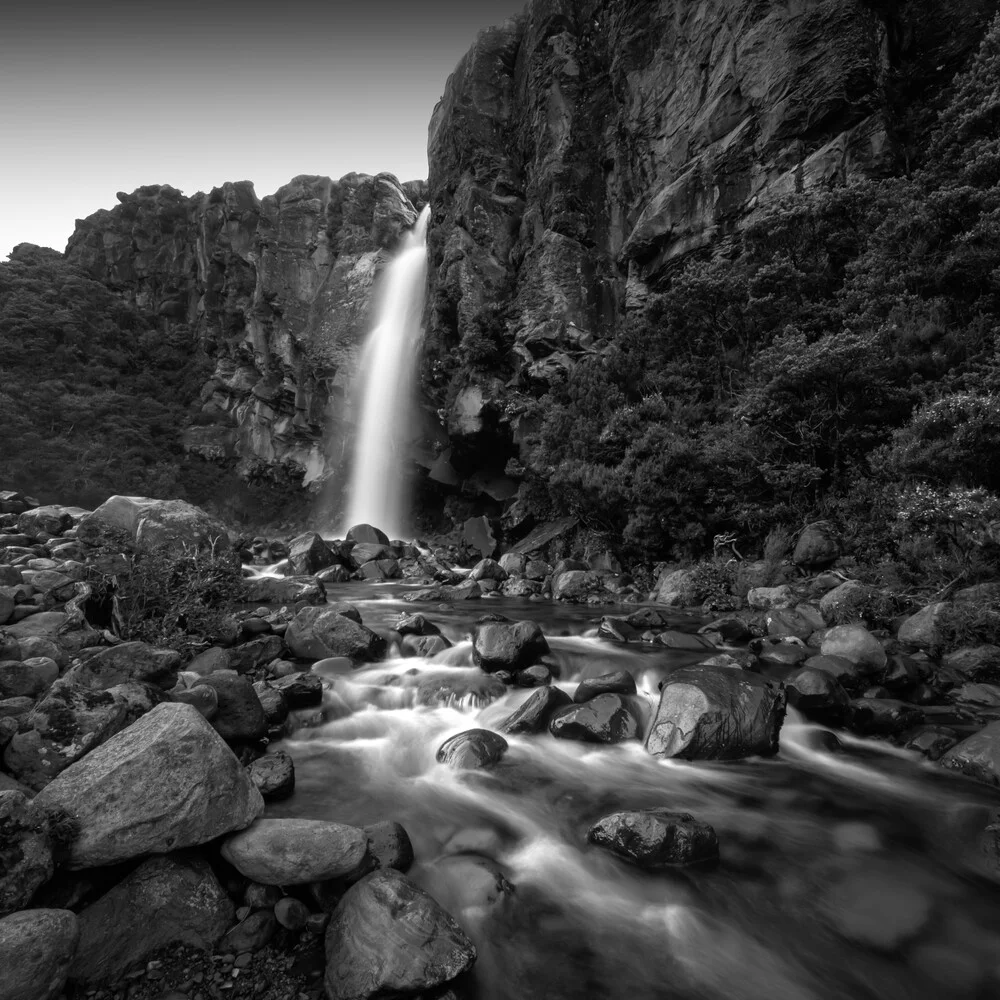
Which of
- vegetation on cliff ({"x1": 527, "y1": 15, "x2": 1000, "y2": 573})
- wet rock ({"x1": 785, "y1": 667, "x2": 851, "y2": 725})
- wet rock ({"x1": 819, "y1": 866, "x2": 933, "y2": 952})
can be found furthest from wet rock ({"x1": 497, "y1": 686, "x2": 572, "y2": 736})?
vegetation on cliff ({"x1": 527, "y1": 15, "x2": 1000, "y2": 573})

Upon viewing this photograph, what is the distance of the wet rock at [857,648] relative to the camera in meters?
7.20

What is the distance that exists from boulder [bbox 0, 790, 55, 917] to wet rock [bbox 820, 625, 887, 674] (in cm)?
860

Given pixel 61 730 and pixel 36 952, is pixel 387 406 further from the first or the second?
pixel 36 952

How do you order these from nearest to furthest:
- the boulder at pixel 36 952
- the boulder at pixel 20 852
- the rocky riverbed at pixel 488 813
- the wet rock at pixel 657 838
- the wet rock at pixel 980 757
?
1. the boulder at pixel 36 952
2. the boulder at pixel 20 852
3. the rocky riverbed at pixel 488 813
4. the wet rock at pixel 657 838
5. the wet rock at pixel 980 757

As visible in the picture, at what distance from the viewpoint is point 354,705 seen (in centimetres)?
707

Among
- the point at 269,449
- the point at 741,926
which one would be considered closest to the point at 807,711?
the point at 741,926

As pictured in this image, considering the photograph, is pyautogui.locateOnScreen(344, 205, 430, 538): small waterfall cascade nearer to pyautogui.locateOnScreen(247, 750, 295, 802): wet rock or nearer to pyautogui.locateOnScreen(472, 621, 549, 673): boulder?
pyautogui.locateOnScreen(472, 621, 549, 673): boulder

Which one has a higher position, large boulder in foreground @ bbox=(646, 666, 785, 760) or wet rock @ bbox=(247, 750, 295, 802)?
large boulder in foreground @ bbox=(646, 666, 785, 760)

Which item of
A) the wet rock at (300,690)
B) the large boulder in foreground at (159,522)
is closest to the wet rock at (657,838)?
the wet rock at (300,690)

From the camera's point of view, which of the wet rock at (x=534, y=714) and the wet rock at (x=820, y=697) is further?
the wet rock at (x=820, y=697)

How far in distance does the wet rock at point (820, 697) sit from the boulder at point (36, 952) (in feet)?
23.4

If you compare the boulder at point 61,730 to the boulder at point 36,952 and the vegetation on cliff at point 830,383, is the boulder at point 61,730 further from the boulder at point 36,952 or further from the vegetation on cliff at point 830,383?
the vegetation on cliff at point 830,383

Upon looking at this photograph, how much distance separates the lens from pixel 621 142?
83.7ft

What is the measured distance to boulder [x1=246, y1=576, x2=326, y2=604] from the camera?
12.9 metres
